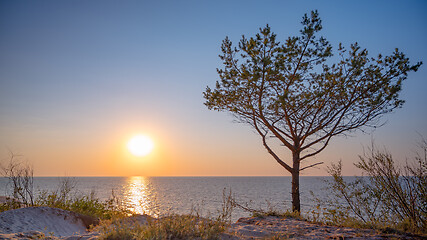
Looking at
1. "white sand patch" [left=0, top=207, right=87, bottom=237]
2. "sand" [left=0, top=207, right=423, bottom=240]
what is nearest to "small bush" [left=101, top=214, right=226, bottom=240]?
"sand" [left=0, top=207, right=423, bottom=240]

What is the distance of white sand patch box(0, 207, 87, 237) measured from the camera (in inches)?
272

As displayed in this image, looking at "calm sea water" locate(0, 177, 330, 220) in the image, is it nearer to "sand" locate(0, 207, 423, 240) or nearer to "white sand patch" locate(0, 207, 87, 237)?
"sand" locate(0, 207, 423, 240)

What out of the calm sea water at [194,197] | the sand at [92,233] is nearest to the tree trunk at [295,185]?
the calm sea water at [194,197]

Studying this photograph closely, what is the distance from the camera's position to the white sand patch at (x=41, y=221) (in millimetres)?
6902

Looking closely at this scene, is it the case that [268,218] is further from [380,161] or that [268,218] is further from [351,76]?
[351,76]

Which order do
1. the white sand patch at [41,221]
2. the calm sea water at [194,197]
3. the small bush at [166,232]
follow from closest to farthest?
the small bush at [166,232] → the white sand patch at [41,221] → the calm sea water at [194,197]

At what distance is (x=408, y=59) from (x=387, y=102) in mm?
1651

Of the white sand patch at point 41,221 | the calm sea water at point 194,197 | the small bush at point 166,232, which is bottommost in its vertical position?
the calm sea water at point 194,197

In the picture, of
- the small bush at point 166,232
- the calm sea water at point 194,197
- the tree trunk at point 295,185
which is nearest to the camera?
the small bush at point 166,232

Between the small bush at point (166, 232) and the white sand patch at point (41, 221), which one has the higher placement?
the small bush at point (166, 232)

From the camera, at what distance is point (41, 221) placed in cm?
767

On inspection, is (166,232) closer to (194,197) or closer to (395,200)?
(395,200)

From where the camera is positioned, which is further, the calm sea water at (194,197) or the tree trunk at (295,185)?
the calm sea water at (194,197)

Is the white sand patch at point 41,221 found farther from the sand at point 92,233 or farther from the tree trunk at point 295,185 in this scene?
the tree trunk at point 295,185
